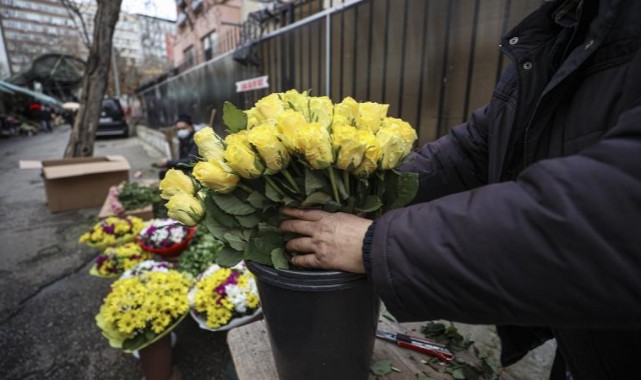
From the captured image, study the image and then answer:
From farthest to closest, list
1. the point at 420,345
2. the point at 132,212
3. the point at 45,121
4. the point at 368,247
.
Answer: the point at 45,121
the point at 132,212
the point at 420,345
the point at 368,247

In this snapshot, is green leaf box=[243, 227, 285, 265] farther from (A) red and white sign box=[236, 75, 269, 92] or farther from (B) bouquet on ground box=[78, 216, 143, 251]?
(A) red and white sign box=[236, 75, 269, 92]

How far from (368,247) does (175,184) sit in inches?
20.3

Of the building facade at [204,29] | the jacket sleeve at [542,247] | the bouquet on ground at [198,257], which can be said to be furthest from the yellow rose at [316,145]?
the building facade at [204,29]

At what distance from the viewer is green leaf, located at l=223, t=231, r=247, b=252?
2.69 feet

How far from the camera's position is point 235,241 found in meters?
0.82

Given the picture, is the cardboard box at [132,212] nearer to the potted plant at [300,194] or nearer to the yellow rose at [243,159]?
the potted plant at [300,194]

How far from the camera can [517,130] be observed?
2.96ft

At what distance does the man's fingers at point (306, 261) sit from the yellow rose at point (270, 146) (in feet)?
0.65

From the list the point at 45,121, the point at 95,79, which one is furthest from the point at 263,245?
the point at 45,121

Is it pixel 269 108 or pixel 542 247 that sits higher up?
pixel 269 108

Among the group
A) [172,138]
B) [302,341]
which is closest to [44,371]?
[302,341]

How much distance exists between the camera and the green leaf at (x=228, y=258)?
2.70 feet

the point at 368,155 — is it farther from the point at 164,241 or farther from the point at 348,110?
the point at 164,241

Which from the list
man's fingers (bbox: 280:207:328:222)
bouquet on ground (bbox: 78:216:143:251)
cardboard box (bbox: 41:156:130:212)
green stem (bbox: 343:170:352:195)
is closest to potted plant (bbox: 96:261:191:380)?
bouquet on ground (bbox: 78:216:143:251)
